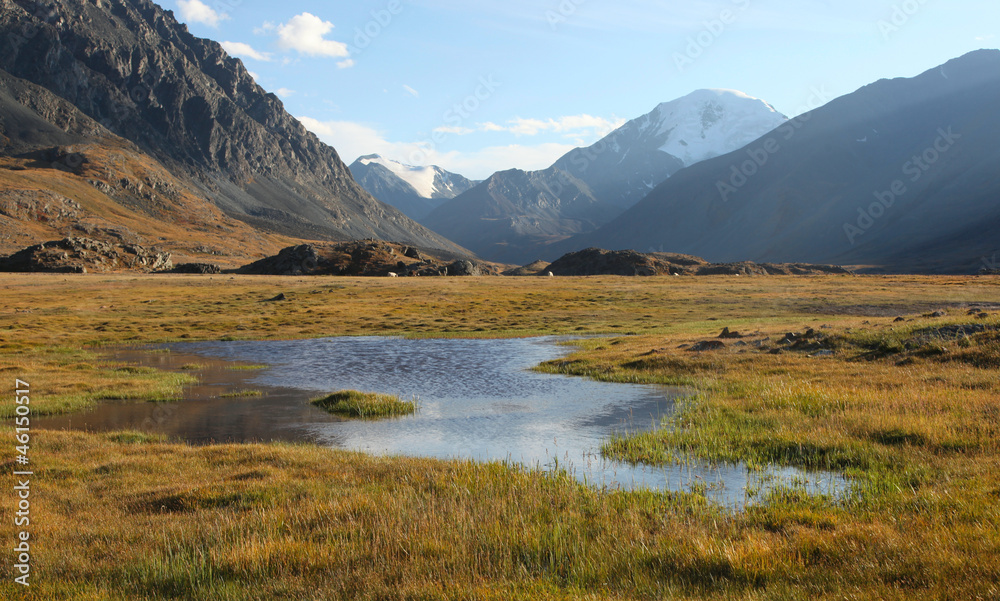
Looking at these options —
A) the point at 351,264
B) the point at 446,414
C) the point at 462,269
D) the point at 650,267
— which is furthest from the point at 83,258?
the point at 446,414

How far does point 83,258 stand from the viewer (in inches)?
6112

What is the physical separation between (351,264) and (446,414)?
5768 inches

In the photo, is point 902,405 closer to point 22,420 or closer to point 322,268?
point 22,420

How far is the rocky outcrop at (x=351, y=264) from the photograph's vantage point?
159000mm

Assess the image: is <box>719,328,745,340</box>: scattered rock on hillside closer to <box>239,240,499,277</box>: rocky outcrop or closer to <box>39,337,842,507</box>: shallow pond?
<box>39,337,842,507</box>: shallow pond

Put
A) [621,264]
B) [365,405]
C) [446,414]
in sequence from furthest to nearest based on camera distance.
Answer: [621,264], [365,405], [446,414]

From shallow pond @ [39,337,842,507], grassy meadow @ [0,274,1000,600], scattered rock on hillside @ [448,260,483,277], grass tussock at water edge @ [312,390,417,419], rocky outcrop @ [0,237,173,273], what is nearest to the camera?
grassy meadow @ [0,274,1000,600]

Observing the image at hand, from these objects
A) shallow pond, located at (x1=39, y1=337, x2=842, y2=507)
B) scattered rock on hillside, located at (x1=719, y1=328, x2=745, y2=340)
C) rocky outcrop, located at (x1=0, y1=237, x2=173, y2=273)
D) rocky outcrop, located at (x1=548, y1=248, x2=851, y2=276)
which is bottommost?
shallow pond, located at (x1=39, y1=337, x2=842, y2=507)

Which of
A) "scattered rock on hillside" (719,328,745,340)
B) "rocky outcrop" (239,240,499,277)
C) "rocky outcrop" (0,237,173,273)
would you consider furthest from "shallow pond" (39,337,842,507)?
"rocky outcrop" (0,237,173,273)

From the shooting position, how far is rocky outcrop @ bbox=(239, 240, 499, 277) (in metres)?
159

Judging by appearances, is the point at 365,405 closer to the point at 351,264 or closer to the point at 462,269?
the point at 351,264

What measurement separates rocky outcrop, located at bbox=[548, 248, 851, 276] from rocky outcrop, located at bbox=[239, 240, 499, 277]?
34.3 meters

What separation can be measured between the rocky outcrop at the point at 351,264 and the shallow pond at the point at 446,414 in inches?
4576

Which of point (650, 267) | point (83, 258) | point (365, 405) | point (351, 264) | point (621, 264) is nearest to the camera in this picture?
point (365, 405)
